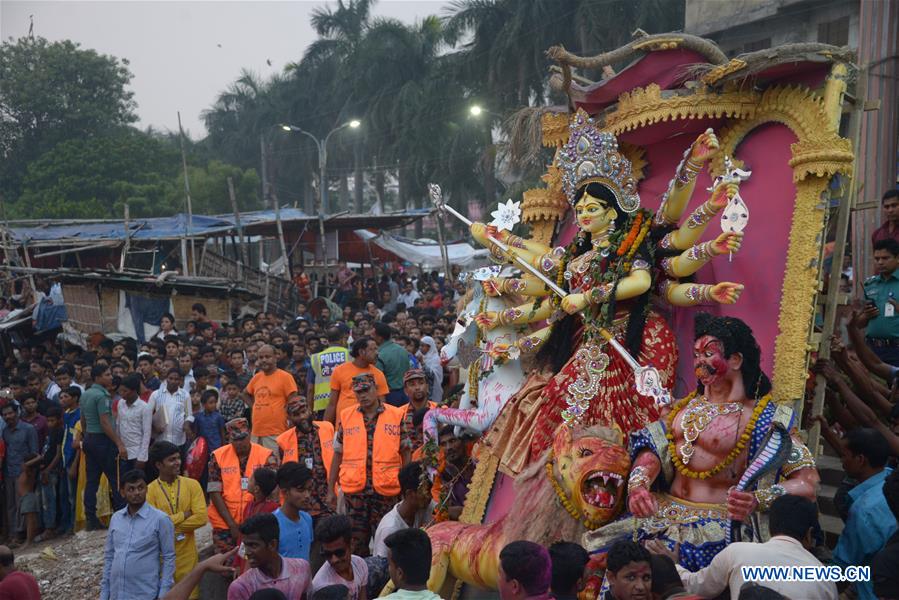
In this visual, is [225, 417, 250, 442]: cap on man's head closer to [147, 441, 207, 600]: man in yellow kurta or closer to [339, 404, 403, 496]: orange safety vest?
[147, 441, 207, 600]: man in yellow kurta

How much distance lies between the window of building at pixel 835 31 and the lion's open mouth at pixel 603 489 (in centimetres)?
1180

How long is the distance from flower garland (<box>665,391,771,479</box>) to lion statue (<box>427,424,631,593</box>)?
31 centimetres

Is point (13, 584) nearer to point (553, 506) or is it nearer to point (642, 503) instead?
point (553, 506)

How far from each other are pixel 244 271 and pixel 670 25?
15281 millimetres

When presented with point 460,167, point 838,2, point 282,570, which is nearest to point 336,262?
point 460,167

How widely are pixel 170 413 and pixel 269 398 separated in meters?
1.41

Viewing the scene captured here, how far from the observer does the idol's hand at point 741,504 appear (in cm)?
452

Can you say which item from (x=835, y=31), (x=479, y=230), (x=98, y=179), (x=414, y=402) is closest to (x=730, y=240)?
(x=479, y=230)

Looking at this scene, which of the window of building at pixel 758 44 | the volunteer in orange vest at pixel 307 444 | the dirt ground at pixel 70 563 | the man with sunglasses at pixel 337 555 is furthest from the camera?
the window of building at pixel 758 44

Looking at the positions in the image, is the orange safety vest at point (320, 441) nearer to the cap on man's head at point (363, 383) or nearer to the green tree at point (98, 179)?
the cap on man's head at point (363, 383)

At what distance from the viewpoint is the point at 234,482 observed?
7.19m

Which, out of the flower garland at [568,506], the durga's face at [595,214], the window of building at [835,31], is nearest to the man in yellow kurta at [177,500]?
the flower garland at [568,506]

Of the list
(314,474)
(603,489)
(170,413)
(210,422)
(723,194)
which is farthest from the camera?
(170,413)

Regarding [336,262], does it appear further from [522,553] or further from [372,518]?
[522,553]
